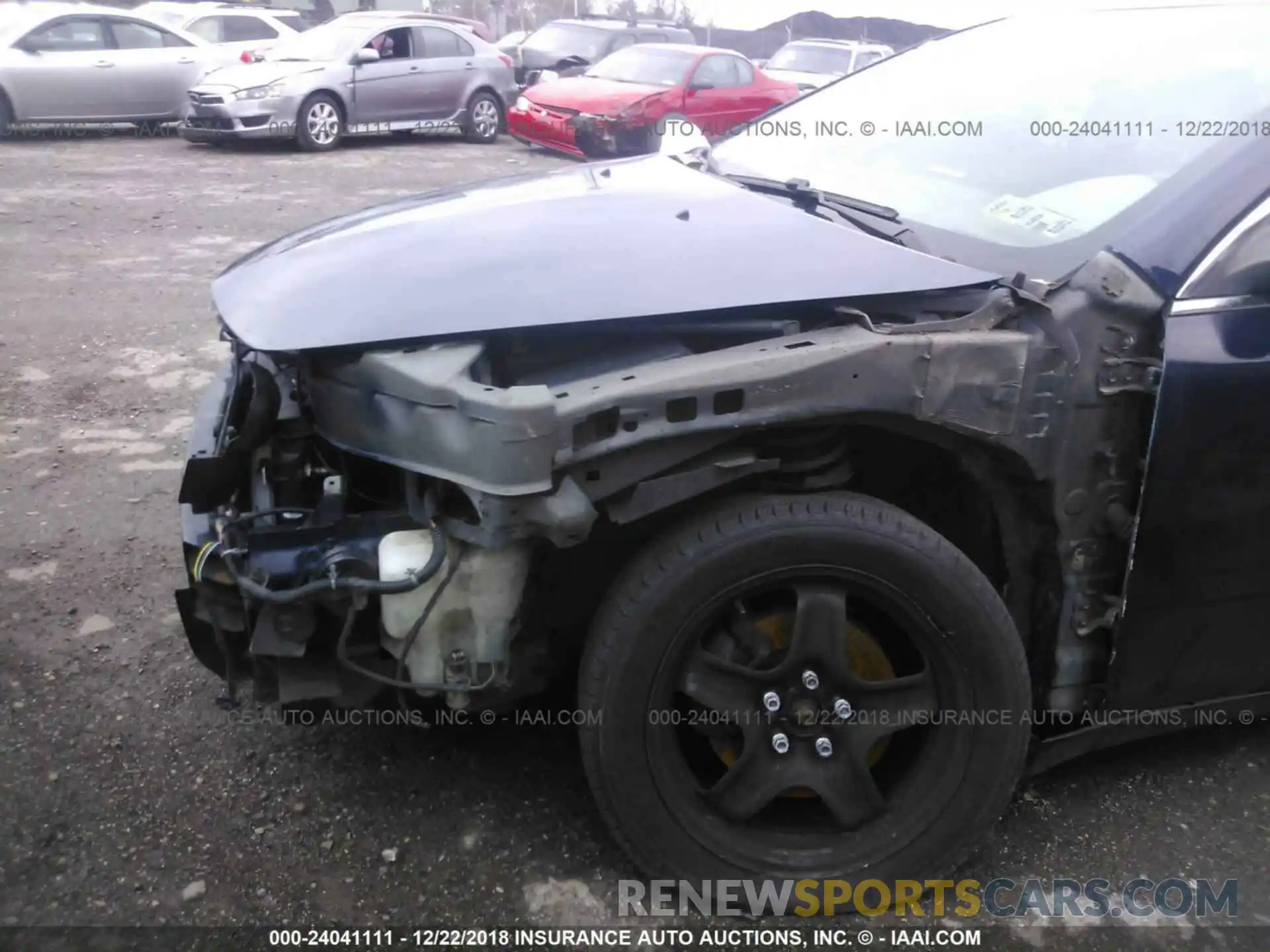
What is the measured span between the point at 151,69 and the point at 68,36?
91cm

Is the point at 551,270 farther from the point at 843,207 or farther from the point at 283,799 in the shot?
the point at 283,799

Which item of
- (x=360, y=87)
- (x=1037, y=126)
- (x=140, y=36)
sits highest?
(x=140, y=36)

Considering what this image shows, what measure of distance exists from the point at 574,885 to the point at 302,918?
0.55m

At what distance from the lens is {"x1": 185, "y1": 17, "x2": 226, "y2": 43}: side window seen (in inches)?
575

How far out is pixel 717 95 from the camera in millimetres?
12672

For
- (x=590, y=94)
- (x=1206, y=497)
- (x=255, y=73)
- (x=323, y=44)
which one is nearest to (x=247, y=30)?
(x=323, y=44)

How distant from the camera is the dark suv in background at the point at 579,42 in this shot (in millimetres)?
15922

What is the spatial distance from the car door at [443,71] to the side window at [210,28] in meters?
3.25

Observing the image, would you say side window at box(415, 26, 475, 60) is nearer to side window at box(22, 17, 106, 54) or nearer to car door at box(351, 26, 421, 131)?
car door at box(351, 26, 421, 131)

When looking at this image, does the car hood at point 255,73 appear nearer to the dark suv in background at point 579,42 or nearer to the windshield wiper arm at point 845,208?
the dark suv in background at point 579,42

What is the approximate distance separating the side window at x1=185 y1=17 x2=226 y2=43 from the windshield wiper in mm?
14142

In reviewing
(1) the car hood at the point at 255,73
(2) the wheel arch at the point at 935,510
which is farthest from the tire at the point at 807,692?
(1) the car hood at the point at 255,73

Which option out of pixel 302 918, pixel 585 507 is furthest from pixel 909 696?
pixel 302 918

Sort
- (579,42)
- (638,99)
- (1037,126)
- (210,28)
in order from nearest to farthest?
(1037,126) < (638,99) < (210,28) < (579,42)
